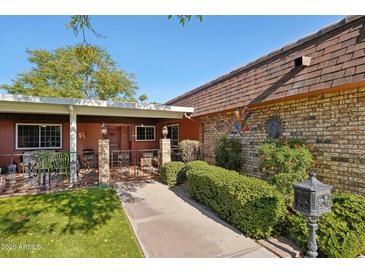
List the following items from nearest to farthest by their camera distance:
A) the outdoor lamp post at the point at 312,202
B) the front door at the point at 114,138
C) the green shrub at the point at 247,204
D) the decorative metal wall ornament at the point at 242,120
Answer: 1. the outdoor lamp post at the point at 312,202
2. the green shrub at the point at 247,204
3. the decorative metal wall ornament at the point at 242,120
4. the front door at the point at 114,138

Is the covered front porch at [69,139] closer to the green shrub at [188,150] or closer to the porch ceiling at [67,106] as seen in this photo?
the porch ceiling at [67,106]

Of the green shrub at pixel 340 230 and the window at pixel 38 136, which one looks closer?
the green shrub at pixel 340 230

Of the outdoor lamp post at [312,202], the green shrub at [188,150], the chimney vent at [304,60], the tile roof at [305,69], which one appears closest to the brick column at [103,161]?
the green shrub at [188,150]

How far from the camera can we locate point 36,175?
740 centimetres

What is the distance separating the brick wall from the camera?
3.71m

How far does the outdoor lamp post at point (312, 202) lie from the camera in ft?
8.63

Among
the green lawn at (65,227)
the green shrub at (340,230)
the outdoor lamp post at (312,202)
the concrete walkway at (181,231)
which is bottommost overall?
the concrete walkway at (181,231)

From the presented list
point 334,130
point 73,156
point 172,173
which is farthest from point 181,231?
point 73,156

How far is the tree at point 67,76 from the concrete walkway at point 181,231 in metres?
17.6

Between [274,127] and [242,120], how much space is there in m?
1.34

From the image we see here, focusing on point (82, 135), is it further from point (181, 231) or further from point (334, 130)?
point (334, 130)

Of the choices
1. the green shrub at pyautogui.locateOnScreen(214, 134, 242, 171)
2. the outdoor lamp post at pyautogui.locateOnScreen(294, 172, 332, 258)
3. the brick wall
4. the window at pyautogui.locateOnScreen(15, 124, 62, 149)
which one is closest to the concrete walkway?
the outdoor lamp post at pyautogui.locateOnScreen(294, 172, 332, 258)

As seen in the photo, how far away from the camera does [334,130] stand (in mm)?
4129
